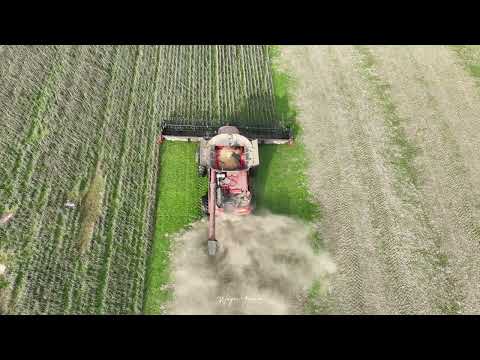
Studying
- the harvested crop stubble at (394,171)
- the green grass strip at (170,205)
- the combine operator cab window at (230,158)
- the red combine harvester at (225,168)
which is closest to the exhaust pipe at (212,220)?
the red combine harvester at (225,168)

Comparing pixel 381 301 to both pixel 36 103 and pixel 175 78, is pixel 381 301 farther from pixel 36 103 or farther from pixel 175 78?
pixel 36 103

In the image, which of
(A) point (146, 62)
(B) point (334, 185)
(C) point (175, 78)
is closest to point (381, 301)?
(B) point (334, 185)

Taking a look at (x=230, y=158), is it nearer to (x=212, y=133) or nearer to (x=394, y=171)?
(x=212, y=133)

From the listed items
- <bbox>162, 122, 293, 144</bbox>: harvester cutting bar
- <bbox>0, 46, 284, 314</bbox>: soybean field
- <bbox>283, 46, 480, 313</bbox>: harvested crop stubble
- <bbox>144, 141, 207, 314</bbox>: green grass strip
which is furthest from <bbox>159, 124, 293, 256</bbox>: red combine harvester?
<bbox>283, 46, 480, 313</bbox>: harvested crop stubble

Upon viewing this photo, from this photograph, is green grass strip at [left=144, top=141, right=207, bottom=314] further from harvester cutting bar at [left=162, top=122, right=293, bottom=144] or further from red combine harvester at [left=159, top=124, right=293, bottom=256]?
red combine harvester at [left=159, top=124, right=293, bottom=256]

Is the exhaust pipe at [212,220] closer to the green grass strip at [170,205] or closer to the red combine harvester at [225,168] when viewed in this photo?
the red combine harvester at [225,168]

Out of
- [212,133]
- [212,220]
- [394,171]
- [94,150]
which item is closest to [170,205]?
[212,220]

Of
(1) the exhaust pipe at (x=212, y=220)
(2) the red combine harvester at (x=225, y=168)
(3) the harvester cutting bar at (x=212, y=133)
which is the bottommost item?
(1) the exhaust pipe at (x=212, y=220)
